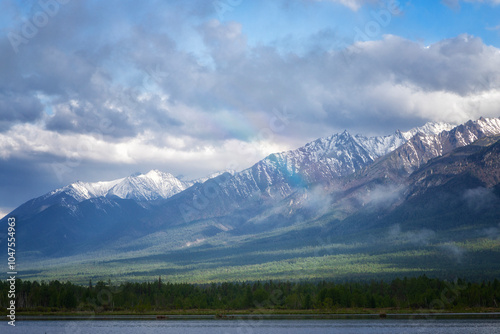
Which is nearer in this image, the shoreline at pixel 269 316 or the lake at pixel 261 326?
the lake at pixel 261 326

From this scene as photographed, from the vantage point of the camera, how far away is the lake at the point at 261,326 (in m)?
130

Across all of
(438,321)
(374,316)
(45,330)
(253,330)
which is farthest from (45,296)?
(438,321)

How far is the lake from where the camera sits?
130 m

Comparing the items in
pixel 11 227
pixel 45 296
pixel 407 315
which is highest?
pixel 11 227

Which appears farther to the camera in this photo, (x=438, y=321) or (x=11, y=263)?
(x=438, y=321)

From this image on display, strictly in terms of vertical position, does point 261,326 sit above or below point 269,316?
above

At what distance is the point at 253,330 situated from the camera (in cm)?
13938

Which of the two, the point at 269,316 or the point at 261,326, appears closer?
the point at 261,326

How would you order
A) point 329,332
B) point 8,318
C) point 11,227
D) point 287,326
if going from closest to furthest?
point 11,227 < point 329,332 < point 287,326 < point 8,318

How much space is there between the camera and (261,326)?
14962cm

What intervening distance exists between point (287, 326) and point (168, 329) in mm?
31350

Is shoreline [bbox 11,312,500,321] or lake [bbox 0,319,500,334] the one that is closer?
lake [bbox 0,319,500,334]

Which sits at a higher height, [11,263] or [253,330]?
Result: [11,263]

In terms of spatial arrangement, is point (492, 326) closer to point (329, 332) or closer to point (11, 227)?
point (329, 332)
